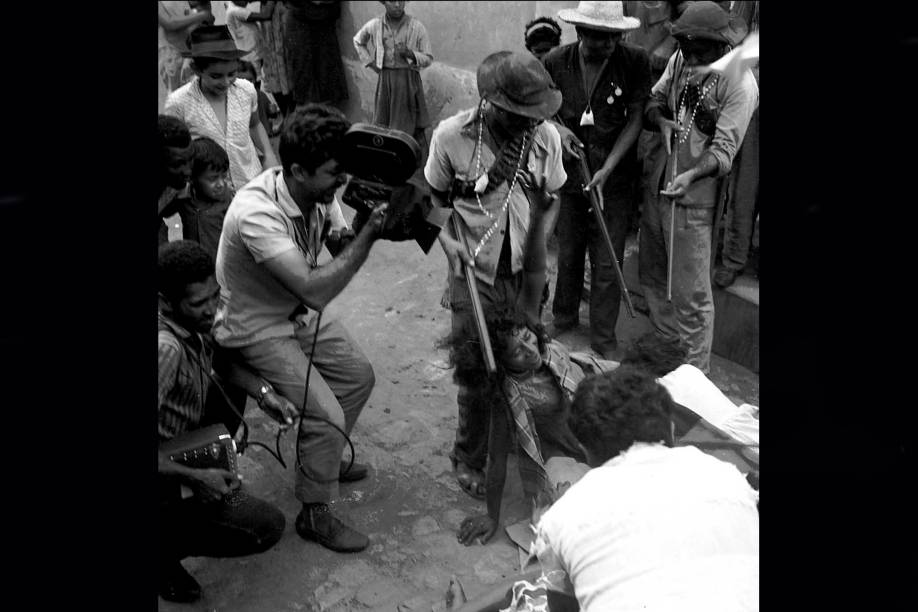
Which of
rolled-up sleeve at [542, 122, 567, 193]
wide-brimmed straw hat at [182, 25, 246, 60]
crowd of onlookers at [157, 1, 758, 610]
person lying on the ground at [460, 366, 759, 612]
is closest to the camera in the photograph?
person lying on the ground at [460, 366, 759, 612]

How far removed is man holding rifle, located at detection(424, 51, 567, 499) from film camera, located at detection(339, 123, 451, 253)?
1.50ft

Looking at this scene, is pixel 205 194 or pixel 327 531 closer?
pixel 327 531

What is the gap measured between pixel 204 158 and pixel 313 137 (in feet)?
3.59

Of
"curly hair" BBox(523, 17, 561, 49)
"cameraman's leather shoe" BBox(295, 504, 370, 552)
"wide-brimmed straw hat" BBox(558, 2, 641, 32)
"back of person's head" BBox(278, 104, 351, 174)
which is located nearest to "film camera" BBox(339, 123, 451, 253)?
"back of person's head" BBox(278, 104, 351, 174)

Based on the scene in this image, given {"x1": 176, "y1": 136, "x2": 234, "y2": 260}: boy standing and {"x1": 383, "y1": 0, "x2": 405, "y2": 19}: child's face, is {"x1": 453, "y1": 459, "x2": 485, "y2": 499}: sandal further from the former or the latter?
{"x1": 383, "y1": 0, "x2": 405, "y2": 19}: child's face

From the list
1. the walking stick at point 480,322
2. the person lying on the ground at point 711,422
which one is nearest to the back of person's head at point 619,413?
the person lying on the ground at point 711,422

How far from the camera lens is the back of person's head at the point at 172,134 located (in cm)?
449

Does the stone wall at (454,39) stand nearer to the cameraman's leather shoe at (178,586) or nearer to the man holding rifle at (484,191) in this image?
the man holding rifle at (484,191)

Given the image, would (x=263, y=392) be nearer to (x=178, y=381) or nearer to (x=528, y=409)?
(x=178, y=381)

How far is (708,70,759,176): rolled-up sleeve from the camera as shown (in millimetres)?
5145

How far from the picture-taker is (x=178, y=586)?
3.94 m
